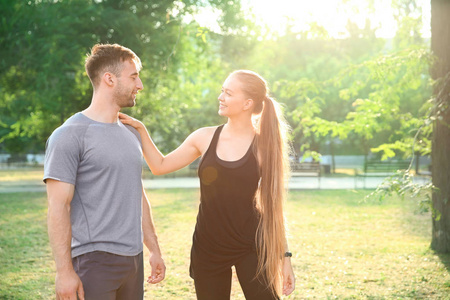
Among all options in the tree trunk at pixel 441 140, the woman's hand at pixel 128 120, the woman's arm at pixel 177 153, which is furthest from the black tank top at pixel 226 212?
the tree trunk at pixel 441 140

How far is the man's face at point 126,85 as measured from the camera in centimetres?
334

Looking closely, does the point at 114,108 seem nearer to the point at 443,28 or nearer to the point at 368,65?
the point at 368,65

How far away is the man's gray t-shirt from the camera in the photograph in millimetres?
3002

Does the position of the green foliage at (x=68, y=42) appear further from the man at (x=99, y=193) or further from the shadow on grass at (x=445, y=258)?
the man at (x=99, y=193)

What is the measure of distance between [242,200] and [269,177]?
266 millimetres

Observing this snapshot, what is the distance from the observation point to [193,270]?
3928 mm

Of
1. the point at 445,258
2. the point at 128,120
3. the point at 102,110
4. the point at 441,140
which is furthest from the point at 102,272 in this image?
the point at 441,140

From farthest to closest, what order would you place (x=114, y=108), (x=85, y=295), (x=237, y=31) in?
(x=237, y=31) < (x=114, y=108) < (x=85, y=295)

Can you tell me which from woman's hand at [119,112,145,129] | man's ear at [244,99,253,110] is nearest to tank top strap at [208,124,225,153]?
man's ear at [244,99,253,110]

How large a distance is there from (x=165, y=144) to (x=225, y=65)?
916 centimetres

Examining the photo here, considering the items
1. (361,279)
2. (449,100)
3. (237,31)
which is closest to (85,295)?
(361,279)

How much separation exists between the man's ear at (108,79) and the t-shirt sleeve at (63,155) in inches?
15.9

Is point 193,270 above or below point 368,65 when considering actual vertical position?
below

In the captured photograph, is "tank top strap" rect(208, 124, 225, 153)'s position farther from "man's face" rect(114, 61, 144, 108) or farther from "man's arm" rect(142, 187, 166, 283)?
"man's face" rect(114, 61, 144, 108)
